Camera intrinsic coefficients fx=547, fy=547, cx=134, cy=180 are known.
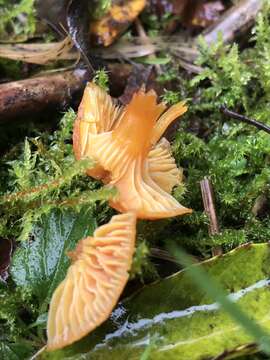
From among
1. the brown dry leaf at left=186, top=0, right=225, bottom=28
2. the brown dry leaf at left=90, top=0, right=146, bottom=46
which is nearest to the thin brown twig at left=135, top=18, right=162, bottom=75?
the brown dry leaf at left=90, top=0, right=146, bottom=46

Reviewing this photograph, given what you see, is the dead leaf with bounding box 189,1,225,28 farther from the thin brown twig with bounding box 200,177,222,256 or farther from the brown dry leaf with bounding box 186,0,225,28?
the thin brown twig with bounding box 200,177,222,256

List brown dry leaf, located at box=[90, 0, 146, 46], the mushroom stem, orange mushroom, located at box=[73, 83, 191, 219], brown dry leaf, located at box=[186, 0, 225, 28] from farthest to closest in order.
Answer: brown dry leaf, located at box=[186, 0, 225, 28] → brown dry leaf, located at box=[90, 0, 146, 46] → the mushroom stem → orange mushroom, located at box=[73, 83, 191, 219]

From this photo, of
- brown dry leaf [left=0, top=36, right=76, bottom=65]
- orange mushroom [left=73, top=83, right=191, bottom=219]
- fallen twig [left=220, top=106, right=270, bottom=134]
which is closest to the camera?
orange mushroom [left=73, top=83, right=191, bottom=219]

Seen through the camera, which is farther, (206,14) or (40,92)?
(206,14)

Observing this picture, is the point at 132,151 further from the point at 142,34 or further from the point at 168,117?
the point at 142,34

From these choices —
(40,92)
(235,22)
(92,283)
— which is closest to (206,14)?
(235,22)

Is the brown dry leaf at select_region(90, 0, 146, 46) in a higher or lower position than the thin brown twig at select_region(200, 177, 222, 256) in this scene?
higher

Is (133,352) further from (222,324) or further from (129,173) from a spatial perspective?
(129,173)

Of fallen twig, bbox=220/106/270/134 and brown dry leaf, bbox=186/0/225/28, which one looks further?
brown dry leaf, bbox=186/0/225/28
